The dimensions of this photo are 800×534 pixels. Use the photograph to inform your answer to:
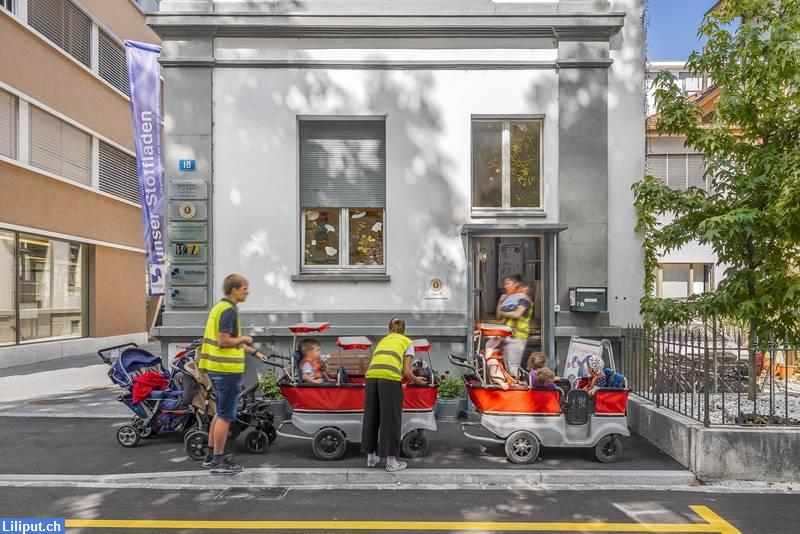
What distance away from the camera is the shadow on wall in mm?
9266

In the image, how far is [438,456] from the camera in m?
6.65

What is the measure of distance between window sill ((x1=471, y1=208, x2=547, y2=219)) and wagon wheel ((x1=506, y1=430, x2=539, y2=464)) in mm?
4061

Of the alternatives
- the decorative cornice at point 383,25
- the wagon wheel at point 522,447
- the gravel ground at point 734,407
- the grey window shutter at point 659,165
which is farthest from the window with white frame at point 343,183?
the grey window shutter at point 659,165

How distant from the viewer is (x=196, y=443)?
649cm

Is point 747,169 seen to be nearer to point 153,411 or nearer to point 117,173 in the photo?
point 153,411

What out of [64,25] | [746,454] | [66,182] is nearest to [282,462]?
[746,454]

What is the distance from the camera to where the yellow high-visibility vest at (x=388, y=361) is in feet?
19.8

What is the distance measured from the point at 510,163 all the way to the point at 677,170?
15.9 m

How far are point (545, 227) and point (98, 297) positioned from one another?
15861mm

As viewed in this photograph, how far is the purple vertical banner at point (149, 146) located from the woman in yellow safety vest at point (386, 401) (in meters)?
5.83

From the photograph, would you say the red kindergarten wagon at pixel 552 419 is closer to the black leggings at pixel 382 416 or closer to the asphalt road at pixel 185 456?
the asphalt road at pixel 185 456

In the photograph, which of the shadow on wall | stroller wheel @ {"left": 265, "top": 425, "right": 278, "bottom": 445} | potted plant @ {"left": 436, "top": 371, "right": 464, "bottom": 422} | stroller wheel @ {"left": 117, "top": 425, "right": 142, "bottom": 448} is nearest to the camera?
stroller wheel @ {"left": 265, "top": 425, "right": 278, "bottom": 445}

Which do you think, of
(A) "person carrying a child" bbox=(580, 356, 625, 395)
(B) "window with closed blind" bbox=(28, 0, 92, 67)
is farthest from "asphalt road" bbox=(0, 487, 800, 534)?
(B) "window with closed blind" bbox=(28, 0, 92, 67)

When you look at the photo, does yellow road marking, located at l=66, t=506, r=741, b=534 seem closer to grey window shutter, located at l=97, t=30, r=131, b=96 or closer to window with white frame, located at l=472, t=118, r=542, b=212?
window with white frame, located at l=472, t=118, r=542, b=212
